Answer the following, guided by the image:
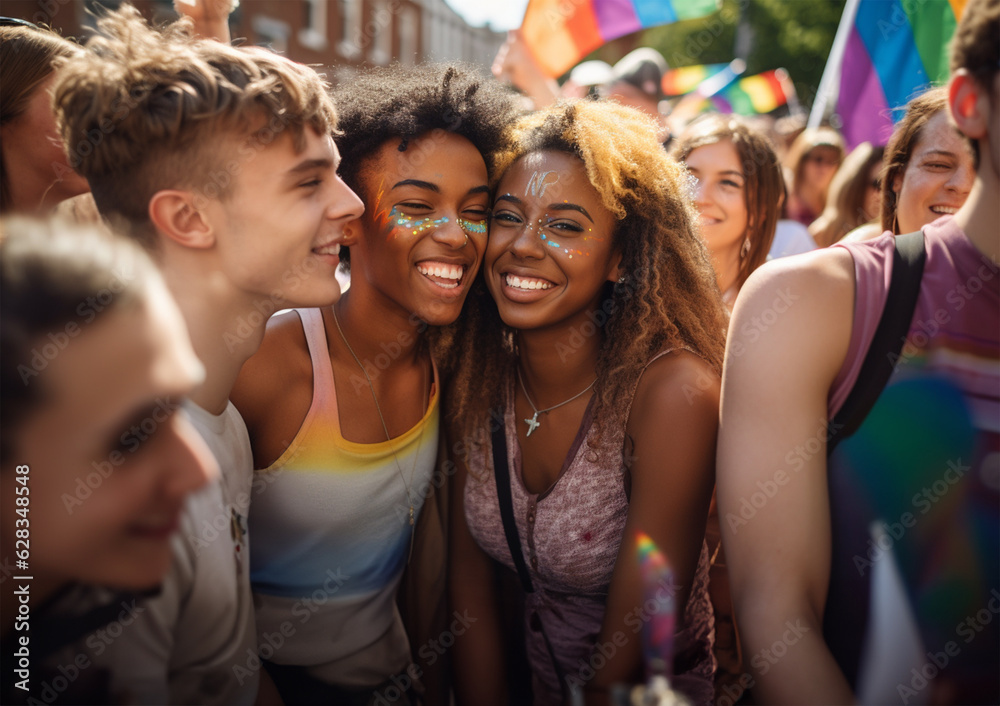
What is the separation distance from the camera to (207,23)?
268 centimetres

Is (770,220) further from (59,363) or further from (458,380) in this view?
(59,363)

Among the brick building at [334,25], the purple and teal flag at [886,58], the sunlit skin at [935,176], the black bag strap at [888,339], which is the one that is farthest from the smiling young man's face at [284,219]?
the brick building at [334,25]

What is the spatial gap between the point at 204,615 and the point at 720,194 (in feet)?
10.7

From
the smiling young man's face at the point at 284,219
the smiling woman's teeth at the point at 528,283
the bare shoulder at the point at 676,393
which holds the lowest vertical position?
the bare shoulder at the point at 676,393

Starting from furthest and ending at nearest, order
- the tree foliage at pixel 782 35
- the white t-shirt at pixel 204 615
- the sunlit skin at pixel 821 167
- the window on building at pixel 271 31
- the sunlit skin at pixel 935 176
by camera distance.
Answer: the tree foliage at pixel 782 35 → the window on building at pixel 271 31 → the sunlit skin at pixel 821 167 → the sunlit skin at pixel 935 176 → the white t-shirt at pixel 204 615

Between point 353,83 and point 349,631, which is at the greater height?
point 353,83

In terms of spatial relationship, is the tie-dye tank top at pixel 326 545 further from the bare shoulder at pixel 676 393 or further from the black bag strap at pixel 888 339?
the black bag strap at pixel 888 339

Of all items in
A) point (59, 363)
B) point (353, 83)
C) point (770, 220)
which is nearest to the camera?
point (59, 363)

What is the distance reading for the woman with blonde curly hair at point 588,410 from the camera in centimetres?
200

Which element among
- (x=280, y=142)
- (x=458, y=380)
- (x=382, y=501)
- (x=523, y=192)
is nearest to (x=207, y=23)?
(x=280, y=142)

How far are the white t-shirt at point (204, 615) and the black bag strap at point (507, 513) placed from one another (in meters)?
0.82

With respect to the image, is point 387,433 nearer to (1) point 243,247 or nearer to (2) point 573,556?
(2) point 573,556

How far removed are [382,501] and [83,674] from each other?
1.09 metres

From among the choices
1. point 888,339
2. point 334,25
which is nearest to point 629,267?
point 888,339
